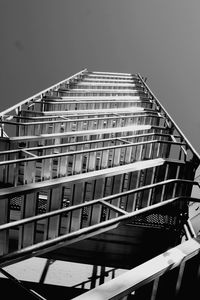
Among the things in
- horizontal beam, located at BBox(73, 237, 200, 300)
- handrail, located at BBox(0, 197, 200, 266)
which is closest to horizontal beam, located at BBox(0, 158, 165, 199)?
handrail, located at BBox(0, 197, 200, 266)

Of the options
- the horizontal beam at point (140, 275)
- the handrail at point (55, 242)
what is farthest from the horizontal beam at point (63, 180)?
the horizontal beam at point (140, 275)

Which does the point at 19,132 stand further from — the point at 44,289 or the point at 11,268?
the point at 44,289

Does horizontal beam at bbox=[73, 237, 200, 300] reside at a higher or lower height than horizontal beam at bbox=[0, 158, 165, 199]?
lower

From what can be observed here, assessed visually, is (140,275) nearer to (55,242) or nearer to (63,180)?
(55,242)

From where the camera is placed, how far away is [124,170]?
3369 millimetres

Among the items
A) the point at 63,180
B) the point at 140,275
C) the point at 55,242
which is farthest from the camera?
the point at 63,180

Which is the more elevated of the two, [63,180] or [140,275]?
[63,180]

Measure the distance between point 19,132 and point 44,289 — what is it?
9.86ft

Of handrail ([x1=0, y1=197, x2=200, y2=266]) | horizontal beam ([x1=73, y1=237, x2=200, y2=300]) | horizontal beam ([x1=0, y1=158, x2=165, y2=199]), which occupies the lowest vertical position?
handrail ([x1=0, y1=197, x2=200, y2=266])

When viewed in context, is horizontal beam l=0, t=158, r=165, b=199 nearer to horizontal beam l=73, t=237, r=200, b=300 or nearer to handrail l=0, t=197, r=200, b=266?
handrail l=0, t=197, r=200, b=266

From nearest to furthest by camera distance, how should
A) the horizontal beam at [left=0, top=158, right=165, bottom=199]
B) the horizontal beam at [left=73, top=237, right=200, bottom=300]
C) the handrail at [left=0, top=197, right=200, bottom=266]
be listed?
the horizontal beam at [left=73, top=237, right=200, bottom=300], the handrail at [left=0, top=197, right=200, bottom=266], the horizontal beam at [left=0, top=158, right=165, bottom=199]

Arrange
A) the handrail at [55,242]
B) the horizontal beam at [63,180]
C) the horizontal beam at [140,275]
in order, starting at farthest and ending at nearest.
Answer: the horizontal beam at [63,180], the handrail at [55,242], the horizontal beam at [140,275]

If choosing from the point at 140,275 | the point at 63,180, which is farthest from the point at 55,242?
the point at 63,180

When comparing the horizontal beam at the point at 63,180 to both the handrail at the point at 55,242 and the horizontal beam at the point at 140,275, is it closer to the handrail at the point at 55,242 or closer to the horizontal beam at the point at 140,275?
the handrail at the point at 55,242
